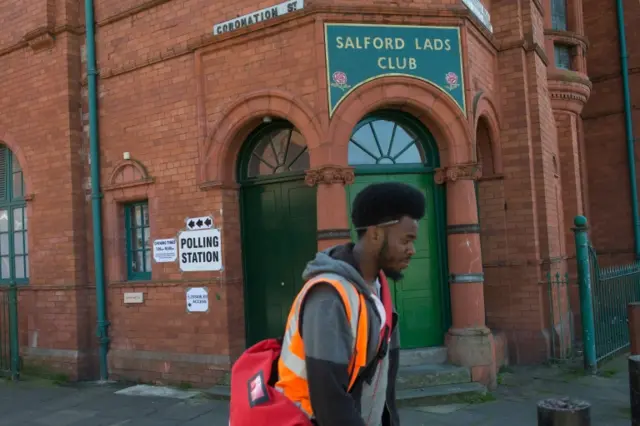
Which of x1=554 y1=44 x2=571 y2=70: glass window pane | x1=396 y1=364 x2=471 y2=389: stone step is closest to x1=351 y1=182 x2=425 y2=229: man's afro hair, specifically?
x1=396 y1=364 x2=471 y2=389: stone step

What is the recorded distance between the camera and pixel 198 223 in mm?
8000

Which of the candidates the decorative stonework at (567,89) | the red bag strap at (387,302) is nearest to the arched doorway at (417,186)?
the decorative stonework at (567,89)

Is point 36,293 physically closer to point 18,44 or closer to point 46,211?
point 46,211

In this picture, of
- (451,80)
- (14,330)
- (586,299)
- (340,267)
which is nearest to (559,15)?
(451,80)

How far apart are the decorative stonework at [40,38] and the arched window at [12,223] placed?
203 centimetres

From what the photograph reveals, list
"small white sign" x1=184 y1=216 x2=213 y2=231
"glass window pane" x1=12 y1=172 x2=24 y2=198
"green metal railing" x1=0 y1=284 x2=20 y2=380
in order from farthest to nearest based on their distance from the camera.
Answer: "glass window pane" x1=12 y1=172 x2=24 y2=198
"green metal railing" x1=0 y1=284 x2=20 y2=380
"small white sign" x1=184 y1=216 x2=213 y2=231

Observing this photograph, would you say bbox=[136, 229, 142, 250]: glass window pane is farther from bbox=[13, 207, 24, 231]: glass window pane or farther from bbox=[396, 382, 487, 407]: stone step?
bbox=[396, 382, 487, 407]: stone step

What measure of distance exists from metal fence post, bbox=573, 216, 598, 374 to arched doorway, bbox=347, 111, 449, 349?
1870mm

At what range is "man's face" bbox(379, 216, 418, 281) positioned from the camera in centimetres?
236

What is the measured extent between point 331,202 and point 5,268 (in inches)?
268

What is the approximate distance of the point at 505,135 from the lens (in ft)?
28.6

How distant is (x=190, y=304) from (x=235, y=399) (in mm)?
5956

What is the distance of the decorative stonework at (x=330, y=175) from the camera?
6961mm

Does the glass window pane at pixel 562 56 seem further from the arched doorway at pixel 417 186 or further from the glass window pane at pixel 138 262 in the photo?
the glass window pane at pixel 138 262
